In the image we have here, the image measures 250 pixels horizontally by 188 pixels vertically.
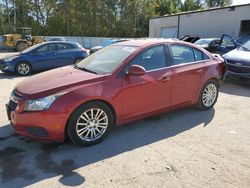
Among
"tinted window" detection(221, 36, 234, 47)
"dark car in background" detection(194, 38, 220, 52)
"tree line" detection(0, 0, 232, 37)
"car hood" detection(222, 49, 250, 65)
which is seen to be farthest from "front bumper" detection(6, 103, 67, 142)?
"tree line" detection(0, 0, 232, 37)

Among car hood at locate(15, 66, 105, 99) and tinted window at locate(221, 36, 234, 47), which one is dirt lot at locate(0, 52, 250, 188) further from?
tinted window at locate(221, 36, 234, 47)

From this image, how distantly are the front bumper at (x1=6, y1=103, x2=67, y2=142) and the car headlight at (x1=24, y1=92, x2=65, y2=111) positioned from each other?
7 cm

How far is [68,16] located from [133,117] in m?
37.3

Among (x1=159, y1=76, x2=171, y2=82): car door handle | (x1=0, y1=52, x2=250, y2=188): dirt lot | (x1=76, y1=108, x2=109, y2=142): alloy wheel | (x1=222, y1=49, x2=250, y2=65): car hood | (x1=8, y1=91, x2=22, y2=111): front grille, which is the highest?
(x1=222, y1=49, x2=250, y2=65): car hood

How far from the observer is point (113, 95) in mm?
4023

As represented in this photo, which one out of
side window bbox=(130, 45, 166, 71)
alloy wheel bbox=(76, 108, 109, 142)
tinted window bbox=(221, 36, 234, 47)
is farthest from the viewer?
tinted window bbox=(221, 36, 234, 47)

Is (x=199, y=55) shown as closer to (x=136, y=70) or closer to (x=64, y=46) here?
(x=136, y=70)

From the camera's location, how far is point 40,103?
364 centimetres

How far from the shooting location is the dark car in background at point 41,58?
10.4m

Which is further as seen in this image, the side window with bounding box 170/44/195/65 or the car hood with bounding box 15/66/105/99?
the side window with bounding box 170/44/195/65

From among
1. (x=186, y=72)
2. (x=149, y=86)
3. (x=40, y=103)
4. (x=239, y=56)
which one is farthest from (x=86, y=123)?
(x=239, y=56)

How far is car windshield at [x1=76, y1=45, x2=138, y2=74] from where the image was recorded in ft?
14.1

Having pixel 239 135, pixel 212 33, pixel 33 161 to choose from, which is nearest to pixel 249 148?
pixel 239 135

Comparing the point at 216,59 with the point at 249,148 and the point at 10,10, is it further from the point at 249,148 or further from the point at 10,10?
the point at 10,10
